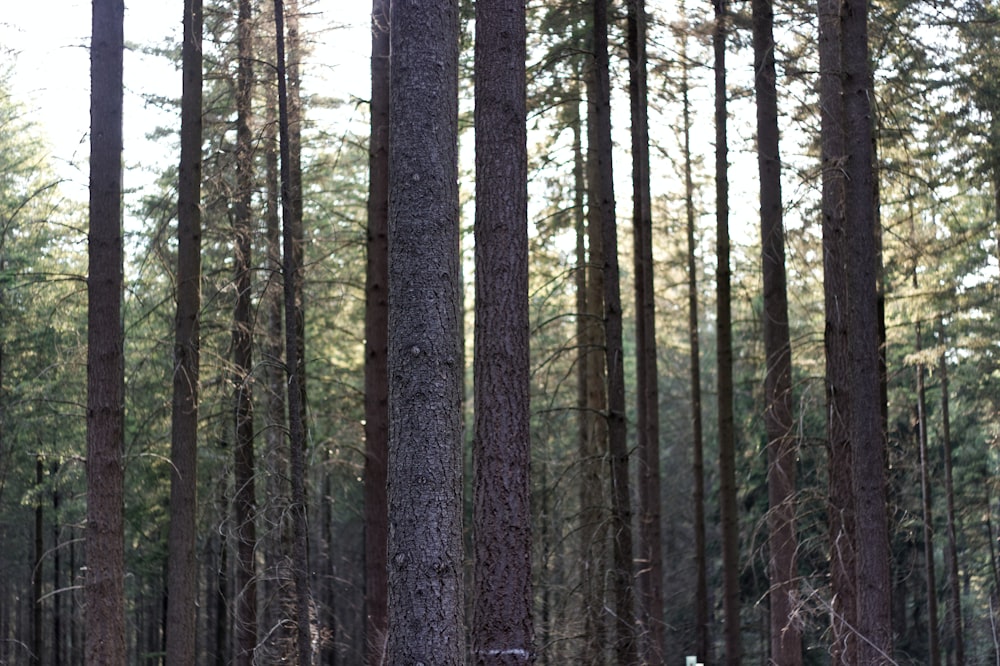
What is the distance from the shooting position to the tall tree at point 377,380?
10.8m

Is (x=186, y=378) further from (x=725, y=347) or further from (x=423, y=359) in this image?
(x=725, y=347)

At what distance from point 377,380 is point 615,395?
8.60 feet

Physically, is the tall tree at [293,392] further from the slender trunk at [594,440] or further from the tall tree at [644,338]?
the tall tree at [644,338]

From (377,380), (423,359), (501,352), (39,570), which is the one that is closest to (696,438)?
(377,380)

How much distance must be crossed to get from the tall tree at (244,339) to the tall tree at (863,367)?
5.36m

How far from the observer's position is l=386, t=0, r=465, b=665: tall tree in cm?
591

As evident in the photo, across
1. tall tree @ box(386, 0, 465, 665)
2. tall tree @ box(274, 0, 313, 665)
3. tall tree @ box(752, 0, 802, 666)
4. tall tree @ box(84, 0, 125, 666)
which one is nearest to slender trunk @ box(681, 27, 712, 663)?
tall tree @ box(752, 0, 802, 666)

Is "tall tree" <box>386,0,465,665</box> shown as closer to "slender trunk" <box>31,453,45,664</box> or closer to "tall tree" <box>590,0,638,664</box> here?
"tall tree" <box>590,0,638,664</box>

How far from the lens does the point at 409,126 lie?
631 cm

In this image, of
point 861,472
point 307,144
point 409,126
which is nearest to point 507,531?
point 409,126

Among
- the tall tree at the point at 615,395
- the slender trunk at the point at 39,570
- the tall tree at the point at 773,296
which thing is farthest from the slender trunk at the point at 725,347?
the slender trunk at the point at 39,570

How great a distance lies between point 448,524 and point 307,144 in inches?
398

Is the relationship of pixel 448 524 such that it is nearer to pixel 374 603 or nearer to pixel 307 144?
pixel 374 603

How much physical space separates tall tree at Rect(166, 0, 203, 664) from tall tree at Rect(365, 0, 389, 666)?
181 cm
